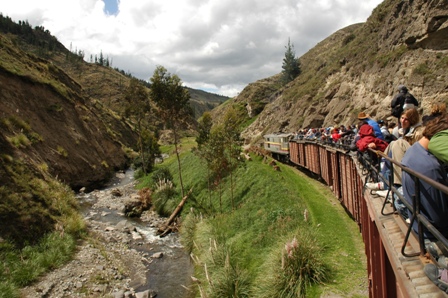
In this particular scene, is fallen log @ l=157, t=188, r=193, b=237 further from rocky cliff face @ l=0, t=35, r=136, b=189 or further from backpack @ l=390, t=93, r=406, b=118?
backpack @ l=390, t=93, r=406, b=118

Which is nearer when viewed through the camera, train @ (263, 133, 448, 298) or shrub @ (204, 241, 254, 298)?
train @ (263, 133, 448, 298)

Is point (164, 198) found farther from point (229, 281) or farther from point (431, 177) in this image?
point (431, 177)

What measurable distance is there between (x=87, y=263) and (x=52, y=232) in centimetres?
360

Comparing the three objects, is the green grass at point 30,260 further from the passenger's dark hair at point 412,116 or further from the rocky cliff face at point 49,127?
the passenger's dark hair at point 412,116

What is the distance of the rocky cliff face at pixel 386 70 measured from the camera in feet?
78.2

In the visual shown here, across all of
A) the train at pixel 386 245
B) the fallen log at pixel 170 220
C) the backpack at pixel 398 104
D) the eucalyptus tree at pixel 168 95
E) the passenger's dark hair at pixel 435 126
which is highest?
the eucalyptus tree at pixel 168 95

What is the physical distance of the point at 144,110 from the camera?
43.5 metres

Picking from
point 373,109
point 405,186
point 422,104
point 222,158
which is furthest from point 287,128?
point 405,186

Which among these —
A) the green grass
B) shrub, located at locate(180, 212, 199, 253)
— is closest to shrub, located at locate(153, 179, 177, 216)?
shrub, located at locate(180, 212, 199, 253)

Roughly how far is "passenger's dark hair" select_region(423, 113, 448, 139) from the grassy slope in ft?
22.6

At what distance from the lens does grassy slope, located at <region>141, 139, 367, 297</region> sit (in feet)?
34.2

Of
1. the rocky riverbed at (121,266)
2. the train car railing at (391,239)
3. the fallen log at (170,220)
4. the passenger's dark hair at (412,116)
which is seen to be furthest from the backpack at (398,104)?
the fallen log at (170,220)

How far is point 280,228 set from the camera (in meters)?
14.1

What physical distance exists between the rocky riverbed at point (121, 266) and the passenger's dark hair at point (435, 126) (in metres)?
11.8
